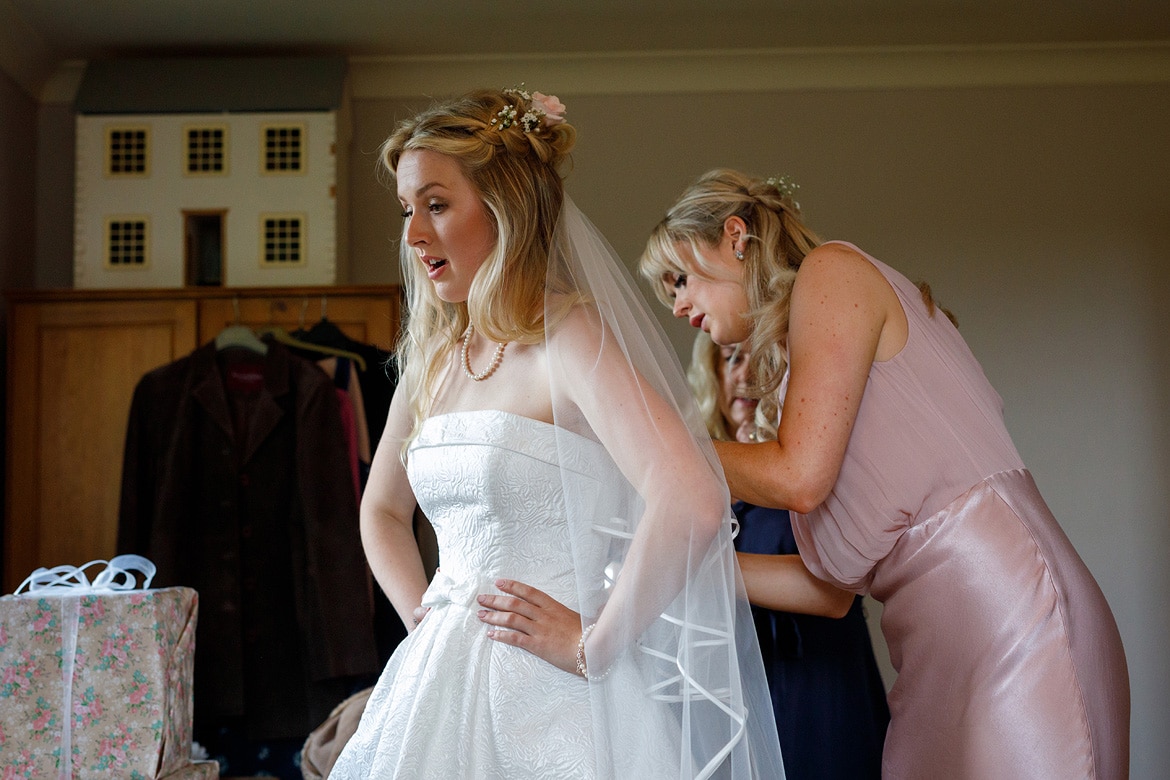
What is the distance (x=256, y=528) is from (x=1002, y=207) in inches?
119

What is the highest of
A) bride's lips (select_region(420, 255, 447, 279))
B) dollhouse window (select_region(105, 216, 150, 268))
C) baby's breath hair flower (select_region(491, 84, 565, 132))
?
dollhouse window (select_region(105, 216, 150, 268))

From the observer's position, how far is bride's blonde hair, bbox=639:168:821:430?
5.92 feet

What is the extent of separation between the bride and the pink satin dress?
0.23 meters

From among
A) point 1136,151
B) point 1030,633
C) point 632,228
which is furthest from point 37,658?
point 1136,151

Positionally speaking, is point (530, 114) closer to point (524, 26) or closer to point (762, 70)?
point (524, 26)

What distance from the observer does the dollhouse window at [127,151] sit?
3.83 m

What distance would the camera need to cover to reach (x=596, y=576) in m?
1.44

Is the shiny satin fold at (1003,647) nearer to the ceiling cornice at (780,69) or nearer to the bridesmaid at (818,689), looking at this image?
the bridesmaid at (818,689)

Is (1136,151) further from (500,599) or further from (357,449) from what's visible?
(500,599)

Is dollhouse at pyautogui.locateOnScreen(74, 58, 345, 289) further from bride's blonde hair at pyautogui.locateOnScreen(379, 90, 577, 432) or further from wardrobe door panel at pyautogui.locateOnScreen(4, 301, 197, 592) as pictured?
bride's blonde hair at pyautogui.locateOnScreen(379, 90, 577, 432)

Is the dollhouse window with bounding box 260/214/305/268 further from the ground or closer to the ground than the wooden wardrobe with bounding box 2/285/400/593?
further from the ground

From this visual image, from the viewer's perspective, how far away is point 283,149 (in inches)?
151

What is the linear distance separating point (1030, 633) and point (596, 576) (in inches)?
21.7

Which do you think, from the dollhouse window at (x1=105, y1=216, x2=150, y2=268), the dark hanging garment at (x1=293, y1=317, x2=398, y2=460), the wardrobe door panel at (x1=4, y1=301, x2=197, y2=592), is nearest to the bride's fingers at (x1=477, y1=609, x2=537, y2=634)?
the dark hanging garment at (x1=293, y1=317, x2=398, y2=460)
